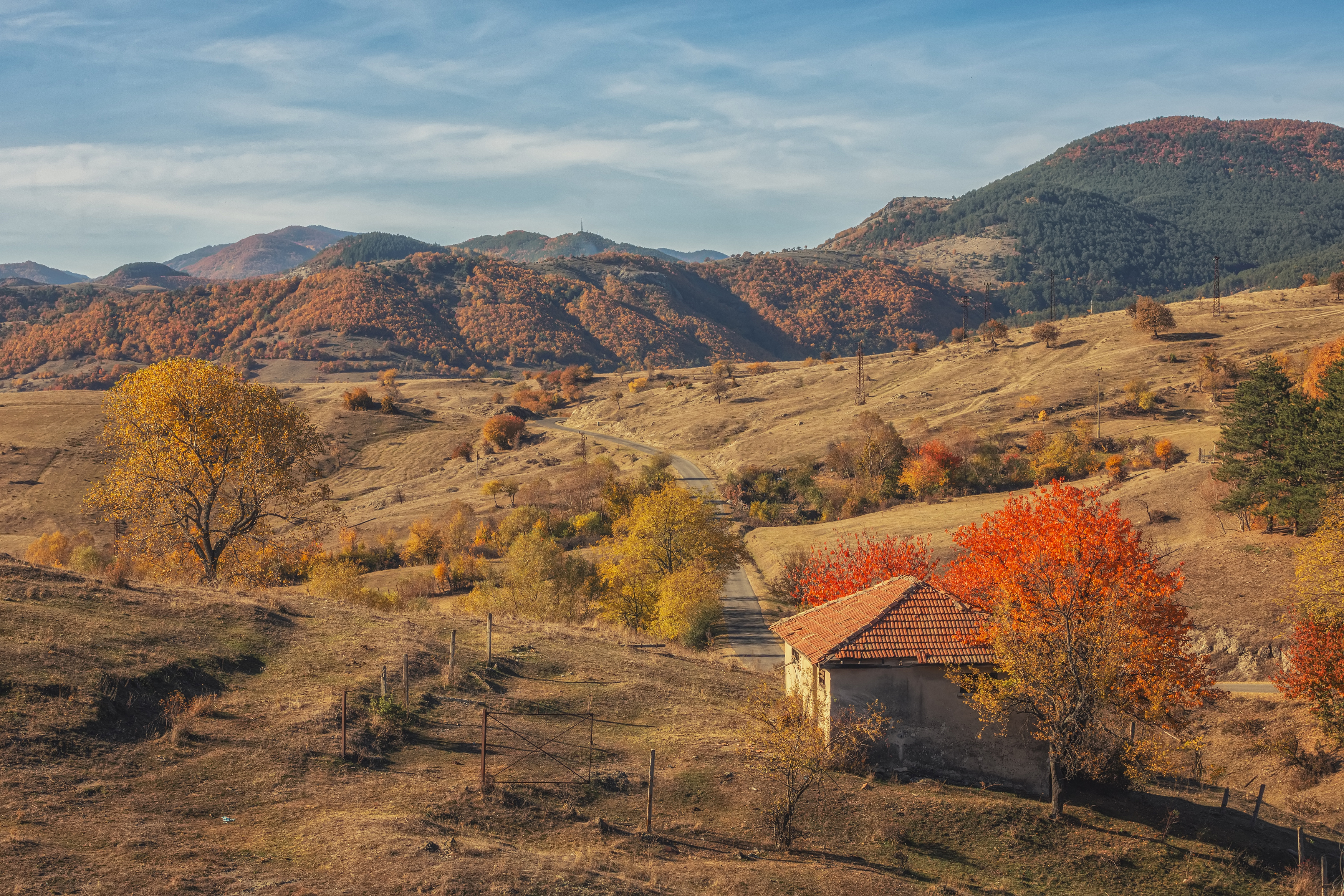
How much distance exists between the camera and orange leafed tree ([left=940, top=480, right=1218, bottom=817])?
22781 millimetres

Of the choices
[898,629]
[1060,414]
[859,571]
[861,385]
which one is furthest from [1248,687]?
[861,385]

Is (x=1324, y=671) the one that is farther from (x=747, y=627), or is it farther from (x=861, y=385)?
(x=861, y=385)

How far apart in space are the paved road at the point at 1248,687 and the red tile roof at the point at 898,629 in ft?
71.6

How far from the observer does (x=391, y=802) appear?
59.0ft

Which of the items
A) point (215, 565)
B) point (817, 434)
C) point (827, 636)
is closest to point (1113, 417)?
point (817, 434)

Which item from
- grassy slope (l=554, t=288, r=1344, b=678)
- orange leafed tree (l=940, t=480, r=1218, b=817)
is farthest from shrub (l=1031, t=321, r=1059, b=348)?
orange leafed tree (l=940, t=480, r=1218, b=817)

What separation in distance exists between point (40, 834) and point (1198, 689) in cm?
2965

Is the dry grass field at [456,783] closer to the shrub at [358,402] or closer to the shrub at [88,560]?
the shrub at [88,560]

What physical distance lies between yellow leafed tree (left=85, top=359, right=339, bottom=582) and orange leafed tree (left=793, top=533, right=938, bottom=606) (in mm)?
24844

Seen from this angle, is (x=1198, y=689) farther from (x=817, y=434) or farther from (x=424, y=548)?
(x=817, y=434)

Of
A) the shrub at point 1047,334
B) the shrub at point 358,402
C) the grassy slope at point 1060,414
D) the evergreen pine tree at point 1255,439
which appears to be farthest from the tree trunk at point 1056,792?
the shrub at point 358,402

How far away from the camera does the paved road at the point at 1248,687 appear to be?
40406 millimetres

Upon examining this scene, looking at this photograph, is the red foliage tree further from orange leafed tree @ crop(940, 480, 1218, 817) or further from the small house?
the small house

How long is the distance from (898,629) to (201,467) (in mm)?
30056
